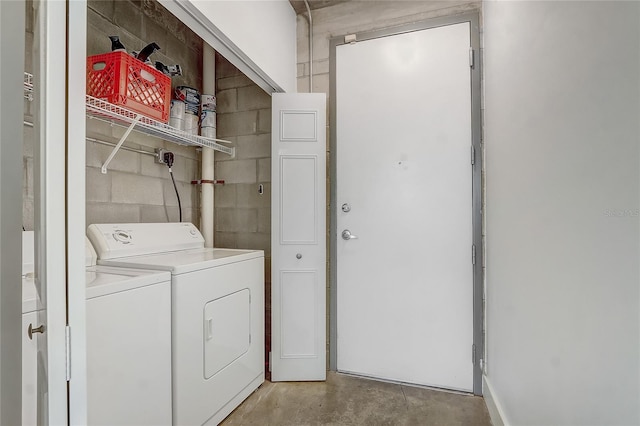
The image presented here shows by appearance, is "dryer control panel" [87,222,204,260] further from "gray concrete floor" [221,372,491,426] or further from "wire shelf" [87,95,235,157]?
"gray concrete floor" [221,372,491,426]

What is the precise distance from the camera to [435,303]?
208cm

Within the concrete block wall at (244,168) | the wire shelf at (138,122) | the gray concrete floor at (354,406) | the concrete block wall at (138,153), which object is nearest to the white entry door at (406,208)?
the gray concrete floor at (354,406)

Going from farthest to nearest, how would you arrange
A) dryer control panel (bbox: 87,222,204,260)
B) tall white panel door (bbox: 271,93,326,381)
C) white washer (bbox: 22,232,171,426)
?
tall white panel door (bbox: 271,93,326,381)
dryer control panel (bbox: 87,222,204,260)
white washer (bbox: 22,232,171,426)

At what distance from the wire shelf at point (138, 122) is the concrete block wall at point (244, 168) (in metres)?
0.26

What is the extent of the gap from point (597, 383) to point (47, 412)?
3.94 feet

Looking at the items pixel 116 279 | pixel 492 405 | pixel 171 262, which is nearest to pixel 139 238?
pixel 171 262

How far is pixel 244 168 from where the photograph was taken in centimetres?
254

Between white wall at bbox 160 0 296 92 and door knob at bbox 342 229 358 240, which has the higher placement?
white wall at bbox 160 0 296 92

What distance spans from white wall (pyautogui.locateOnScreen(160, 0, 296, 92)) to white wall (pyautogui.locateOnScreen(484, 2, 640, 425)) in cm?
129

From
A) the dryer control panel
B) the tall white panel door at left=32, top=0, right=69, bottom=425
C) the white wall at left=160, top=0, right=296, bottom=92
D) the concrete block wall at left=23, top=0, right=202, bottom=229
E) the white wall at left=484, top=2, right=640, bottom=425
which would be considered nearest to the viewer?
the tall white panel door at left=32, top=0, right=69, bottom=425

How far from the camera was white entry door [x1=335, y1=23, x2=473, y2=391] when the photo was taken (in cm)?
204

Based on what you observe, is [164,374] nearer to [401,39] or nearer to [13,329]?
[13,329]

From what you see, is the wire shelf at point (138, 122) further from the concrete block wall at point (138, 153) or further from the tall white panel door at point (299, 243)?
the tall white panel door at point (299, 243)

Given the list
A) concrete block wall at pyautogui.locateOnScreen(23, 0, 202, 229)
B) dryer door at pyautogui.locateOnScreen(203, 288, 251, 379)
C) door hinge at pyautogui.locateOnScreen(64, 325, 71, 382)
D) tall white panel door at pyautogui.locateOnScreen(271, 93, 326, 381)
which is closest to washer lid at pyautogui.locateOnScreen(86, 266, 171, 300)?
dryer door at pyautogui.locateOnScreen(203, 288, 251, 379)
